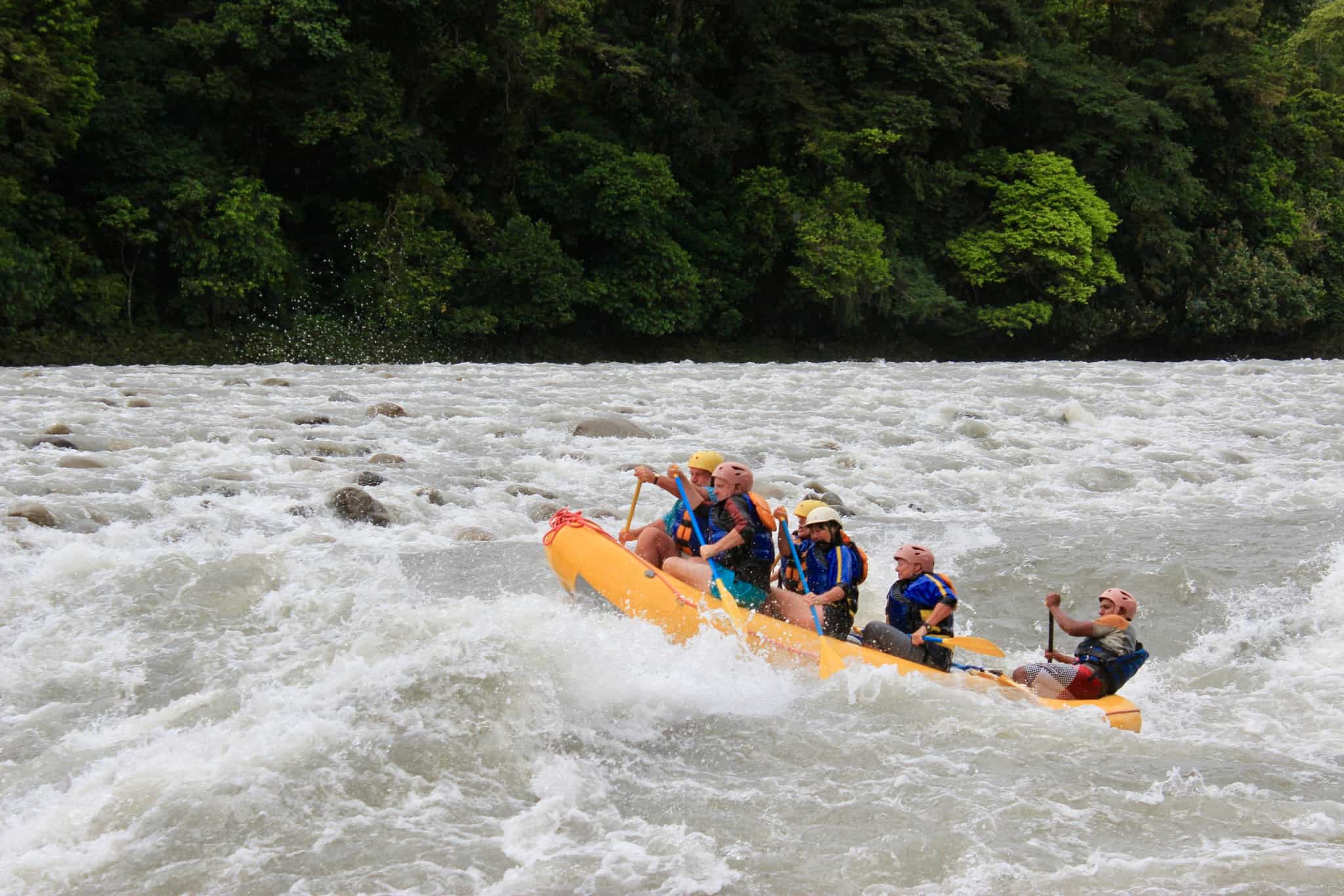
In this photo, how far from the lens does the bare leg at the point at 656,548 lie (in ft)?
21.2

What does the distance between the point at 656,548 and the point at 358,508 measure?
2251 mm

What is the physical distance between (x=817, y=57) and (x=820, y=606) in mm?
19603

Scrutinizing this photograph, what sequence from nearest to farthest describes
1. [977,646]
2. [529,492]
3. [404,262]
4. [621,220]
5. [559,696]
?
[559,696]
[977,646]
[529,492]
[404,262]
[621,220]

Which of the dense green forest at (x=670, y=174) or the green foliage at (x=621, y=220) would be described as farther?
the green foliage at (x=621, y=220)

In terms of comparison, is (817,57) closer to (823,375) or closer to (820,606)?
(823,375)

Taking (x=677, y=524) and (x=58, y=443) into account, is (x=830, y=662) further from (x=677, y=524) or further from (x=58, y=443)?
(x=58, y=443)

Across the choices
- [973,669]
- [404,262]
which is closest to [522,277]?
[404,262]

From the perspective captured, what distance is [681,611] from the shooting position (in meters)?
5.75

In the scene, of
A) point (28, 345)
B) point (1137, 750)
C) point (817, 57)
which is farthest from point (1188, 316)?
point (1137, 750)

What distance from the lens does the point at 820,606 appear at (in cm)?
595

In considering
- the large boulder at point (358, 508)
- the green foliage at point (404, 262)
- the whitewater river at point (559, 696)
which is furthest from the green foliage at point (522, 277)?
the large boulder at point (358, 508)

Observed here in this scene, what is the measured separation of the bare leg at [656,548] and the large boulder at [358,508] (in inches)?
79.1

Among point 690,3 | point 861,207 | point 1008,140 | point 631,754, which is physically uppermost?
point 690,3

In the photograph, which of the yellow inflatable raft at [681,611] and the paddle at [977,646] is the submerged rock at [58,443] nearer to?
the yellow inflatable raft at [681,611]
